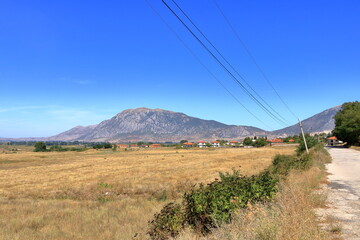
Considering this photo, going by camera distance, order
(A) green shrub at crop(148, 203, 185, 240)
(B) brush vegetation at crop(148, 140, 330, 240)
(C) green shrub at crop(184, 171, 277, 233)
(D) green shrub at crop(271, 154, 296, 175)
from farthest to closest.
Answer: (D) green shrub at crop(271, 154, 296, 175)
(A) green shrub at crop(148, 203, 185, 240)
(C) green shrub at crop(184, 171, 277, 233)
(B) brush vegetation at crop(148, 140, 330, 240)

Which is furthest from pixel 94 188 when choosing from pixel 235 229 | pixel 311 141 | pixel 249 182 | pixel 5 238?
pixel 311 141

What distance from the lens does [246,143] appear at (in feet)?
621

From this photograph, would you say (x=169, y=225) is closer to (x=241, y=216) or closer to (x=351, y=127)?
(x=241, y=216)

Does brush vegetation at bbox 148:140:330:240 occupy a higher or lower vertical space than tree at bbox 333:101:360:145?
lower

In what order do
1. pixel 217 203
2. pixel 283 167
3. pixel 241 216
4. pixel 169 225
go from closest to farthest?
1. pixel 241 216
2. pixel 217 203
3. pixel 169 225
4. pixel 283 167

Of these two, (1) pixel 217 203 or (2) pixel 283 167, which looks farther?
(2) pixel 283 167

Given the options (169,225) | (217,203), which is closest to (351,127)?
(217,203)

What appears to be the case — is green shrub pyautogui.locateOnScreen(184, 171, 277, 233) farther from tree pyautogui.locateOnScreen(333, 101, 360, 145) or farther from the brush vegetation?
tree pyautogui.locateOnScreen(333, 101, 360, 145)

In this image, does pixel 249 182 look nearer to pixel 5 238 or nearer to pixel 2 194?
pixel 5 238

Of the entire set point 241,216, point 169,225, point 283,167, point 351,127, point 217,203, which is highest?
point 351,127

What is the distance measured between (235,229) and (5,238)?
7.99m

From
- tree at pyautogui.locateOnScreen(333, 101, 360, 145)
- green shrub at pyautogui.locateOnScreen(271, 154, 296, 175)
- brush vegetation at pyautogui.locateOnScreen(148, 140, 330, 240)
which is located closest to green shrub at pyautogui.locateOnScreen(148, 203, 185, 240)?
brush vegetation at pyautogui.locateOnScreen(148, 140, 330, 240)

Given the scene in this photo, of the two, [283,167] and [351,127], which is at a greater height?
[351,127]

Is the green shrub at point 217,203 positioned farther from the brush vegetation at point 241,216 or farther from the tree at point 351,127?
the tree at point 351,127
